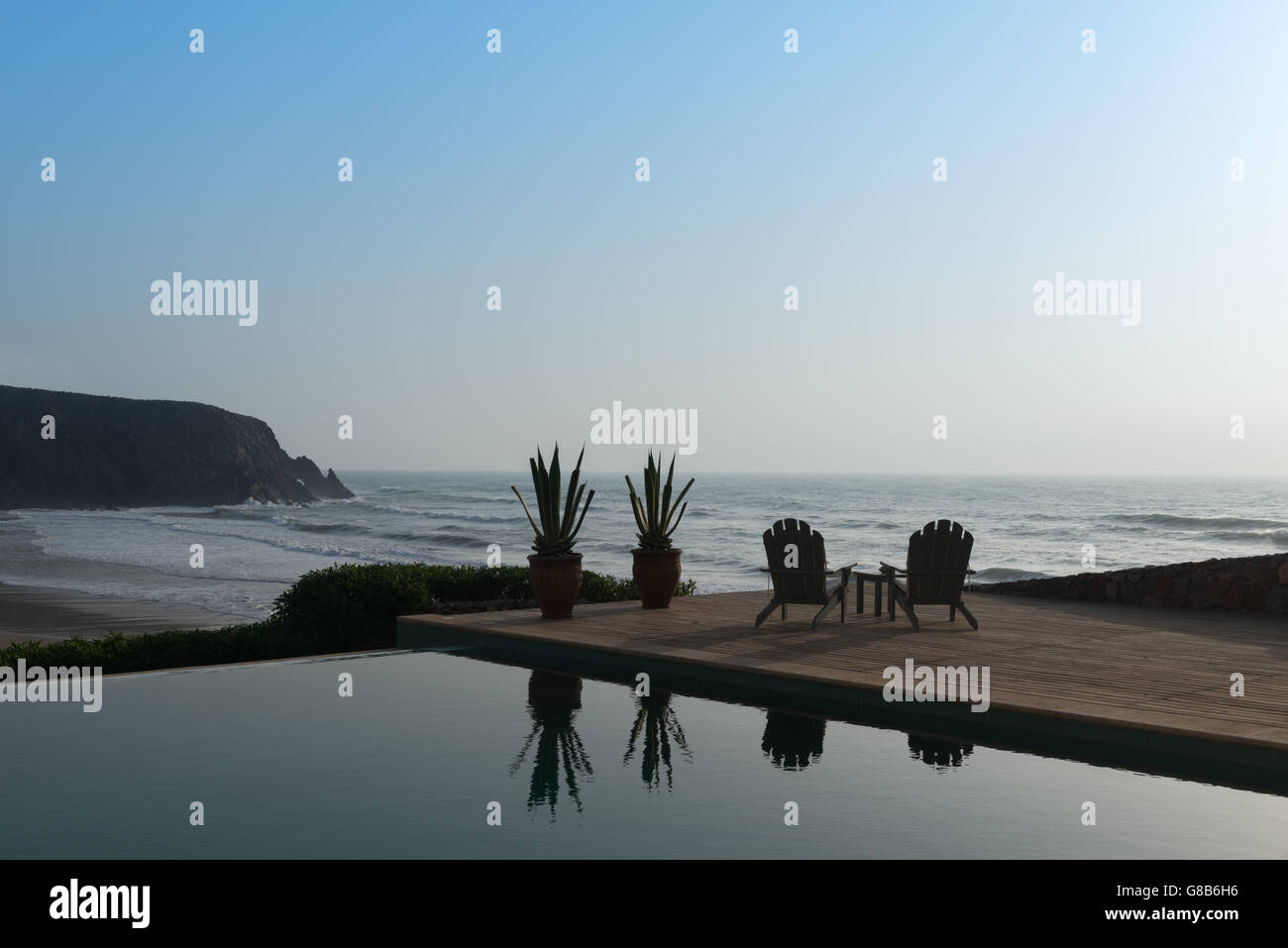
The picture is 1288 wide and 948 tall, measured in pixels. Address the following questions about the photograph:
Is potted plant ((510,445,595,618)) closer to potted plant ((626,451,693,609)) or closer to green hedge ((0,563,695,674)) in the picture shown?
potted plant ((626,451,693,609))

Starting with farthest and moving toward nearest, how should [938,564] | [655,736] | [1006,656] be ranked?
1. [938,564]
2. [1006,656]
3. [655,736]

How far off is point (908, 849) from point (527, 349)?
29.6 m

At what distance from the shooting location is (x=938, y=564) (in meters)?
9.49

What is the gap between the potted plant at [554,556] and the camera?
9.93 meters

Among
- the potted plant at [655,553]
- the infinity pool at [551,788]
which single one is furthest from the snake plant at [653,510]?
the infinity pool at [551,788]

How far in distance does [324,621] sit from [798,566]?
15.5 ft

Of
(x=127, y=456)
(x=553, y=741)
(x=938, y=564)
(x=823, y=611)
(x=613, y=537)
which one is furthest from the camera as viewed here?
(x=127, y=456)

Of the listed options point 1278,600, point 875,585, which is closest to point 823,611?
point 875,585

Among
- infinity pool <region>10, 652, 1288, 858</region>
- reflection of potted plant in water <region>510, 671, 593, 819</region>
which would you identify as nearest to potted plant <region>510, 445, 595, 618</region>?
reflection of potted plant in water <region>510, 671, 593, 819</region>

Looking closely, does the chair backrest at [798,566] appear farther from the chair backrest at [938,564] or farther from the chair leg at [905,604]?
the chair backrest at [938,564]

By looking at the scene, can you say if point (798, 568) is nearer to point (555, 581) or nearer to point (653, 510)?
point (653, 510)

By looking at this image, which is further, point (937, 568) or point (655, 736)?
point (937, 568)
